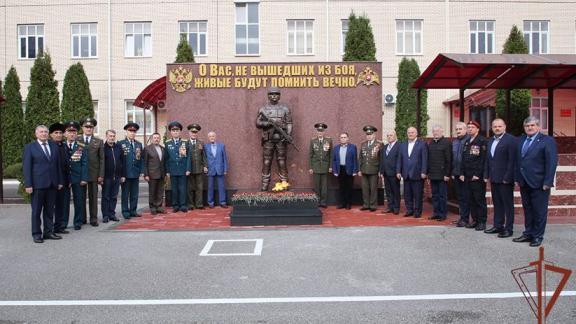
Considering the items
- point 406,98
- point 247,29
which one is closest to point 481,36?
point 406,98

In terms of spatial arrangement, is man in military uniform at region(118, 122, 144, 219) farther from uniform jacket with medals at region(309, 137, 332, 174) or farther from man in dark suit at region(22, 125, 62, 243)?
uniform jacket with medals at region(309, 137, 332, 174)

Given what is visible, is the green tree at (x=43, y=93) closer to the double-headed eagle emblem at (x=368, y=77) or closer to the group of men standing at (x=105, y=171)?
the group of men standing at (x=105, y=171)

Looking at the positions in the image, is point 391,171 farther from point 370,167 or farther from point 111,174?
point 111,174

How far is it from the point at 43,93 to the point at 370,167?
51.6ft

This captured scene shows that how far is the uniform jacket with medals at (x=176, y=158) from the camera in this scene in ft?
34.5

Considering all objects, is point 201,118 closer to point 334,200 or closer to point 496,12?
point 334,200

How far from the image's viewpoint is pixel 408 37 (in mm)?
22906

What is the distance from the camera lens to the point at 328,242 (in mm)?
7258

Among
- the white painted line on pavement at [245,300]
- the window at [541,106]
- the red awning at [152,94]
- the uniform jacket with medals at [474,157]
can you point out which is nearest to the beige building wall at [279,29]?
the window at [541,106]

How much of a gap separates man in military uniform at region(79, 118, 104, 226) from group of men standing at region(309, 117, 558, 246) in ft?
14.5

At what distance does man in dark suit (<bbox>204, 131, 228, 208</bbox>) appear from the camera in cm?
1118

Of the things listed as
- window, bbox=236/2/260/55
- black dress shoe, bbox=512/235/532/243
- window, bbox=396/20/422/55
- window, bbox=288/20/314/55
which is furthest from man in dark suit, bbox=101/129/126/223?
window, bbox=396/20/422/55

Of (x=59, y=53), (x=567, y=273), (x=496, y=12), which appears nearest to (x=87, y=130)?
(x=567, y=273)

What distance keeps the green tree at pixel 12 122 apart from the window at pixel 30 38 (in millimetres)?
1863
